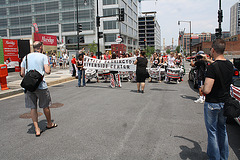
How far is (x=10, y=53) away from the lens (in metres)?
19.9

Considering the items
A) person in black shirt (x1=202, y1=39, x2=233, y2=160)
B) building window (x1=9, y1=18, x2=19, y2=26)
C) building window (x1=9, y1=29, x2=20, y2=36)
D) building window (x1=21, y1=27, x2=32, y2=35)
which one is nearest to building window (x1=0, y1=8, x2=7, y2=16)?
building window (x1=9, y1=18, x2=19, y2=26)

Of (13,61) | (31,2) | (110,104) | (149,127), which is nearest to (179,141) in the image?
(149,127)

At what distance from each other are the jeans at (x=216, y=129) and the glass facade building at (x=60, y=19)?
194ft

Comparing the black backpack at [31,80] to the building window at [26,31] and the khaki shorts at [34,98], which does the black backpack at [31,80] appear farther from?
the building window at [26,31]

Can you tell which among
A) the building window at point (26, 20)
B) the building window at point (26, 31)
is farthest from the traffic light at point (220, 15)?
the building window at point (26, 20)

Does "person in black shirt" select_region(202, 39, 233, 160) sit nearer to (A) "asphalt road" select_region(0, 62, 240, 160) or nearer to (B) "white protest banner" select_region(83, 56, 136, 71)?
(A) "asphalt road" select_region(0, 62, 240, 160)

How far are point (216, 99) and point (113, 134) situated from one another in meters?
2.38

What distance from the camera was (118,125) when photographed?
5.09 m

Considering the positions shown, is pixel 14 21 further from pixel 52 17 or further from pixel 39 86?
pixel 39 86

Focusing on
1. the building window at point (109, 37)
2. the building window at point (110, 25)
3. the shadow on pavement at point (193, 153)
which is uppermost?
the building window at point (110, 25)

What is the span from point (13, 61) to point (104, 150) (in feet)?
65.1

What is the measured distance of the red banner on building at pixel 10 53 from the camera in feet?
63.5

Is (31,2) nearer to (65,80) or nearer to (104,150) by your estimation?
(65,80)

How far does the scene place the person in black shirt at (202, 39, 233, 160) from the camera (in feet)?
9.62
